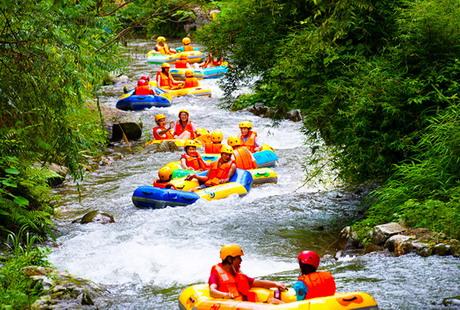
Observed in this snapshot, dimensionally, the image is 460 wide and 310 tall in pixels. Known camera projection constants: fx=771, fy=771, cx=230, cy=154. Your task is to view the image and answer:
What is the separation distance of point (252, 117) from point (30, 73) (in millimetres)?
13310

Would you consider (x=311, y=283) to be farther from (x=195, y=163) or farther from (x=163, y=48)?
(x=163, y=48)

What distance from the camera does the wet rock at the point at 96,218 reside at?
1123 centimetres

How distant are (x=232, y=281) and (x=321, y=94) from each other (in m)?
4.43

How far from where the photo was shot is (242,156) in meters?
14.2

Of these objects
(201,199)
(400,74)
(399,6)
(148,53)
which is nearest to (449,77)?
(400,74)

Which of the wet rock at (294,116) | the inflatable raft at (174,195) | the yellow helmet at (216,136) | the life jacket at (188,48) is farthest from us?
the life jacket at (188,48)

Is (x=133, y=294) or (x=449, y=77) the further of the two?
(x=449, y=77)

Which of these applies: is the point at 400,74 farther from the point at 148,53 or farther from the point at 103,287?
the point at 148,53

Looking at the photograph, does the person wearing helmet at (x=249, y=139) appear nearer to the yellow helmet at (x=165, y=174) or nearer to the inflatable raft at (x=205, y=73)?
the yellow helmet at (x=165, y=174)

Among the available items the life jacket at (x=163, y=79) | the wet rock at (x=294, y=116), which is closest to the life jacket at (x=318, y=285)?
the wet rock at (x=294, y=116)

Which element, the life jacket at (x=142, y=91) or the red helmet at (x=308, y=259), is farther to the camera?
the life jacket at (x=142, y=91)

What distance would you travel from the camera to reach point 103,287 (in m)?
8.33

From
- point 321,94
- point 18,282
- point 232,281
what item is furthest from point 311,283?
point 321,94

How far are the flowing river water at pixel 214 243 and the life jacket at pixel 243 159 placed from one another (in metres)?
0.67
